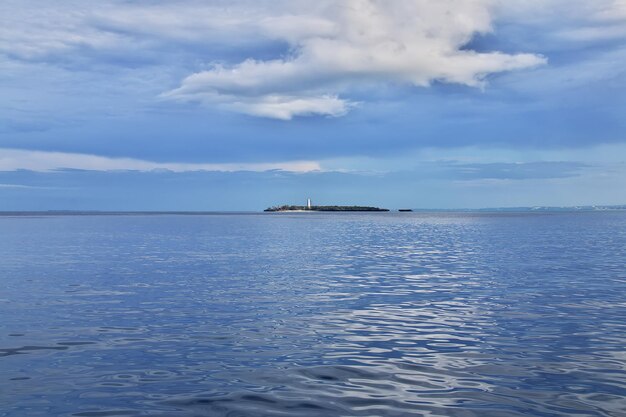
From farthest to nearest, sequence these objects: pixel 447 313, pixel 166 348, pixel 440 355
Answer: pixel 447 313
pixel 166 348
pixel 440 355

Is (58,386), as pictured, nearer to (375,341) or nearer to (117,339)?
(117,339)

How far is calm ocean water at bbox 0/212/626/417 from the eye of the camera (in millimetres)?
15562

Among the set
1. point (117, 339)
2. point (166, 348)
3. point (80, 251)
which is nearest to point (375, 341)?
point (166, 348)

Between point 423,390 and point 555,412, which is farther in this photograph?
point 423,390

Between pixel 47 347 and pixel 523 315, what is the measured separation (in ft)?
68.9

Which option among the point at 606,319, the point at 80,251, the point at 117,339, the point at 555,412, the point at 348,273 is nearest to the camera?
the point at 555,412

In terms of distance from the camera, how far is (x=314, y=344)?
72.0 ft

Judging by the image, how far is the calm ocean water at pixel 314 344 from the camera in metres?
15.6

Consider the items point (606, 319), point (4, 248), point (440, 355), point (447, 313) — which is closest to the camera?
point (440, 355)

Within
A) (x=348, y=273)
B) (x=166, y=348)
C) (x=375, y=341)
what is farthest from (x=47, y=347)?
(x=348, y=273)

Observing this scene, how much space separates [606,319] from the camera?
2631cm

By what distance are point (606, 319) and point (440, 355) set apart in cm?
1076

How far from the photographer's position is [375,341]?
22453 millimetres

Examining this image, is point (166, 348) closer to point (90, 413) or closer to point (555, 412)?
point (90, 413)
